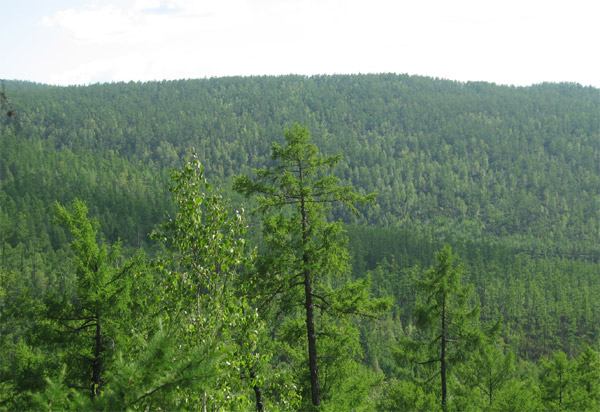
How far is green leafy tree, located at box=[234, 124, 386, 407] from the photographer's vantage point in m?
13.0

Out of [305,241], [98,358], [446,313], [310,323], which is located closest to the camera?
[98,358]

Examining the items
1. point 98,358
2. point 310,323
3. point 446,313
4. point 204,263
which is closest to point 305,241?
point 310,323

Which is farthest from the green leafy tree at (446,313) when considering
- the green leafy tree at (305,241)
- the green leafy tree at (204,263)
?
the green leafy tree at (204,263)

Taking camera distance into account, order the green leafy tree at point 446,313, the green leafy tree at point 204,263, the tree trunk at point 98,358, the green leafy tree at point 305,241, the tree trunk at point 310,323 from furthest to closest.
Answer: the green leafy tree at point 446,313 → the tree trunk at point 310,323 → the green leafy tree at point 305,241 → the tree trunk at point 98,358 → the green leafy tree at point 204,263

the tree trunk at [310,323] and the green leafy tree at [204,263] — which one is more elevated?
the green leafy tree at [204,263]

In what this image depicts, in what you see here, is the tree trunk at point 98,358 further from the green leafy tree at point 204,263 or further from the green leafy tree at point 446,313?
the green leafy tree at point 446,313

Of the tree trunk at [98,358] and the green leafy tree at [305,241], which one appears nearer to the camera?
the tree trunk at [98,358]

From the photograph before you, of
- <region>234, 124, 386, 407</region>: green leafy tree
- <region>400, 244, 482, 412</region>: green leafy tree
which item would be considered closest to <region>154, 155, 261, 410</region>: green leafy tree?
<region>234, 124, 386, 407</region>: green leafy tree

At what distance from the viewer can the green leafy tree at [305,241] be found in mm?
13016

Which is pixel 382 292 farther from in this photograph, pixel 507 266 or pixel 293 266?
pixel 293 266

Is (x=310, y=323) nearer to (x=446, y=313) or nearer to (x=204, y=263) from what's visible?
(x=204, y=263)

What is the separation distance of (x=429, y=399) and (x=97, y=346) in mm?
13826

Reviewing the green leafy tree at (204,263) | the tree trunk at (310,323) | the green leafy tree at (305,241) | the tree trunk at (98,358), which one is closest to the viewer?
the green leafy tree at (204,263)

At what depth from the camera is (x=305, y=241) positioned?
13.0 meters
